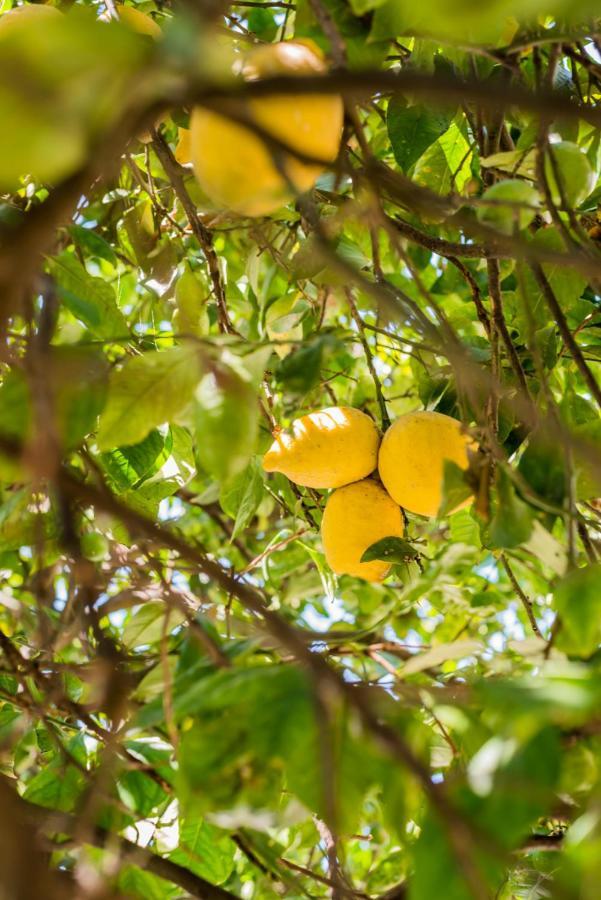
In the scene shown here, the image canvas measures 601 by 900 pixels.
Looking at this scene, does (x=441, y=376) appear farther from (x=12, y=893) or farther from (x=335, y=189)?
(x=12, y=893)

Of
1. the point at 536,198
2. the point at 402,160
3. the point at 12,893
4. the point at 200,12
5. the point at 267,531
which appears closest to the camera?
the point at 12,893

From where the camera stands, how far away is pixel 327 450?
105 centimetres

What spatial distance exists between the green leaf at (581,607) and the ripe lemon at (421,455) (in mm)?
380

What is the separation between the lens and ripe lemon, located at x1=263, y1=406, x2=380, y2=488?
1.05m

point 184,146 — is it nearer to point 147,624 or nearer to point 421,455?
point 421,455

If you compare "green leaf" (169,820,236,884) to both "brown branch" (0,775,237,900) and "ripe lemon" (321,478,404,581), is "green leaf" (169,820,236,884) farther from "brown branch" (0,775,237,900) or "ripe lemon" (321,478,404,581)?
"ripe lemon" (321,478,404,581)

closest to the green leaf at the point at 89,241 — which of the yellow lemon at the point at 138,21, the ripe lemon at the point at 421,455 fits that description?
the yellow lemon at the point at 138,21

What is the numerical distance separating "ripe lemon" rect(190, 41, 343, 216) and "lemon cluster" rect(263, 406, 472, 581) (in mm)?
371

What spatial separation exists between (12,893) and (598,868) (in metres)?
0.27

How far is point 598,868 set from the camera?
1.40 feet

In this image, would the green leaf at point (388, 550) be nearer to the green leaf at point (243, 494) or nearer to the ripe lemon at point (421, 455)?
the ripe lemon at point (421, 455)

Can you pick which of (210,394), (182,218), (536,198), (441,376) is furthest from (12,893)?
(182,218)

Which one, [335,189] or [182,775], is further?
[335,189]

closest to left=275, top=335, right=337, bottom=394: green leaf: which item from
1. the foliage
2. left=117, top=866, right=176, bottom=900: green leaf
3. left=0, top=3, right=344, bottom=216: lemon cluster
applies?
the foliage
